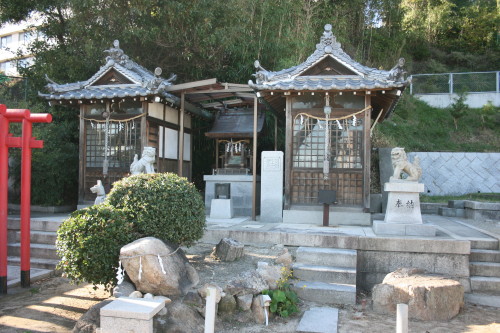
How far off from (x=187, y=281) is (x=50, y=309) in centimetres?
229

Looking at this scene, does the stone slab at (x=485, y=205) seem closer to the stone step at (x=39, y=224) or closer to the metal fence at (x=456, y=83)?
the metal fence at (x=456, y=83)

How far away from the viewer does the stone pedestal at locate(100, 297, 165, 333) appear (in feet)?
14.3

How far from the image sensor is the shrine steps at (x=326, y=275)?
6586mm

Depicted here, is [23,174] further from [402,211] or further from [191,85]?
[402,211]

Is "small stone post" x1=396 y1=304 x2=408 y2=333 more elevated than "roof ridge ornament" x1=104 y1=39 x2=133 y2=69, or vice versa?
"roof ridge ornament" x1=104 y1=39 x2=133 y2=69

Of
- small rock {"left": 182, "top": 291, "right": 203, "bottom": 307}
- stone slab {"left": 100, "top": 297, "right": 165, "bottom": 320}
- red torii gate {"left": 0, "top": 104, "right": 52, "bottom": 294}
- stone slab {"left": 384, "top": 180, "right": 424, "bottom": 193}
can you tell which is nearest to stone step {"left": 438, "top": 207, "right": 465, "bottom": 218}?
stone slab {"left": 384, "top": 180, "right": 424, "bottom": 193}

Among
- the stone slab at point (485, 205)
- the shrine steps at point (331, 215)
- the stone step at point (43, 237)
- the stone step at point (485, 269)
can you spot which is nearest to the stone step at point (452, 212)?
the stone slab at point (485, 205)

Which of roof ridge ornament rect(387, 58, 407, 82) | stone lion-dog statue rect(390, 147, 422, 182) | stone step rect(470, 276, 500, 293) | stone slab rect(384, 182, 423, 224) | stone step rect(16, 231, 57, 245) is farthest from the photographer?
roof ridge ornament rect(387, 58, 407, 82)

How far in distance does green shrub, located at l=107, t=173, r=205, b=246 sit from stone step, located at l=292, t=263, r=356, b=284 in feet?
6.71

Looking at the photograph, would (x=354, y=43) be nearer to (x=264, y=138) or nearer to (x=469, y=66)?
(x=469, y=66)

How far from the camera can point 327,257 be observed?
741cm

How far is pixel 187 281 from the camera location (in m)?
5.73

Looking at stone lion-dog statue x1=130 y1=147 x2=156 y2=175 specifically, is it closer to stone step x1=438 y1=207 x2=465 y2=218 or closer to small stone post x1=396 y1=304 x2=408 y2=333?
small stone post x1=396 y1=304 x2=408 y2=333

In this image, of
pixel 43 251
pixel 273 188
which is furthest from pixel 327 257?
pixel 43 251
